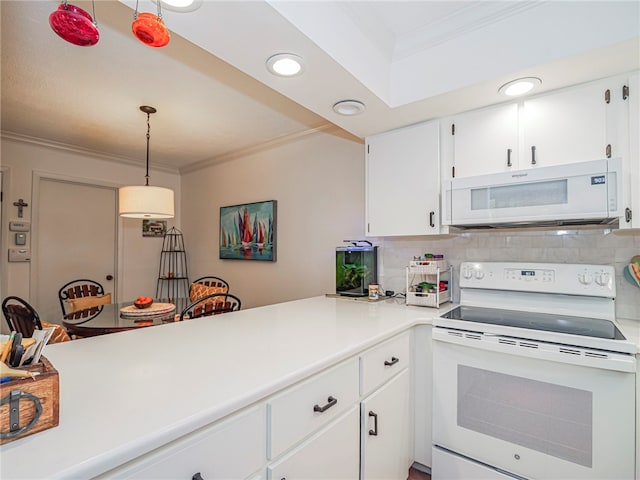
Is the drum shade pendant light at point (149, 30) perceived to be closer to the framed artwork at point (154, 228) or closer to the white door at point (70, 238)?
the white door at point (70, 238)

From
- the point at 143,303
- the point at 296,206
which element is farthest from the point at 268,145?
the point at 143,303

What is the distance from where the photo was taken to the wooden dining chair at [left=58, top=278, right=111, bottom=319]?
2.58 meters

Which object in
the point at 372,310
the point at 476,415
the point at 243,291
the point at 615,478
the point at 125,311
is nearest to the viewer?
the point at 615,478

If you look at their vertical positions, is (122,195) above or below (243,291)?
above

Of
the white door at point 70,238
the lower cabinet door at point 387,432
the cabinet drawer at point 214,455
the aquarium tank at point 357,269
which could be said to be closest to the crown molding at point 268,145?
the aquarium tank at point 357,269

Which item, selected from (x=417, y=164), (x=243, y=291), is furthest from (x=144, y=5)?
(x=243, y=291)

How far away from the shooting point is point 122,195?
8.48 ft

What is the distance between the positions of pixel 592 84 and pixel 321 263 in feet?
6.99

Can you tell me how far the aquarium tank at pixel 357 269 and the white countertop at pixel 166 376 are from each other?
2.43ft

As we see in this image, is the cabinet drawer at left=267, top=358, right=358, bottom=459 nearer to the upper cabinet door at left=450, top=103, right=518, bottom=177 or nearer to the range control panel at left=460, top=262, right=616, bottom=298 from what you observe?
the range control panel at left=460, top=262, right=616, bottom=298

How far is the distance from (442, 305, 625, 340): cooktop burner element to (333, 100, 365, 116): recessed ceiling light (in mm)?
1240

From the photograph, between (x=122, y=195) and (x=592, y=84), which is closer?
(x=592, y=84)

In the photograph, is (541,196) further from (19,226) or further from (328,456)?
(19,226)

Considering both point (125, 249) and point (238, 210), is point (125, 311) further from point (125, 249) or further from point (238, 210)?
point (125, 249)
